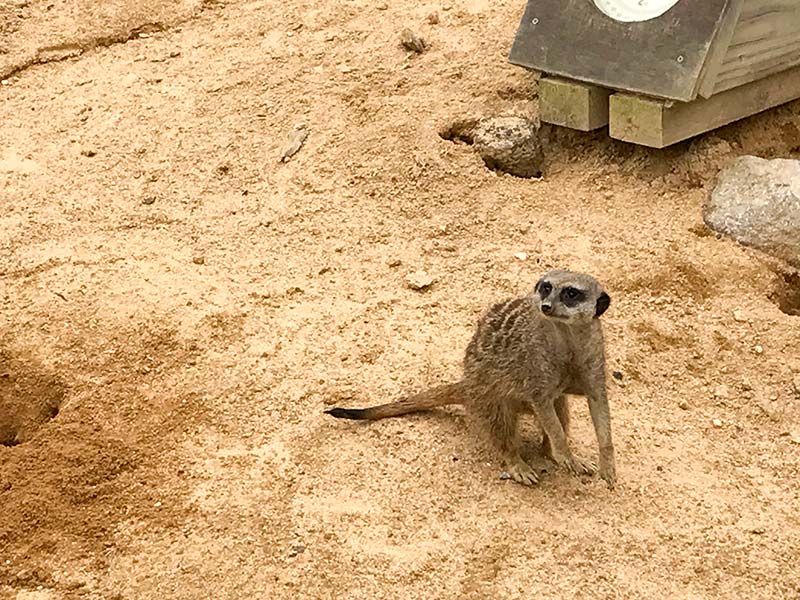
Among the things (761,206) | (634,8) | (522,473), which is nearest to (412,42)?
(634,8)

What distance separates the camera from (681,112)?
11.4 feet

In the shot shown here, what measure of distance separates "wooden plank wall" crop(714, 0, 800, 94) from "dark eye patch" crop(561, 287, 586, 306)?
1.43 metres

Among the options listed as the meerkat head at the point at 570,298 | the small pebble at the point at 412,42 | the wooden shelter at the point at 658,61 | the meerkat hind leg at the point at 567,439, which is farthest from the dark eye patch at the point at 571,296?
the small pebble at the point at 412,42

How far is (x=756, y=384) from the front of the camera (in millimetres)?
2895

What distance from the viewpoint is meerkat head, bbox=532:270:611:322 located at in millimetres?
2330

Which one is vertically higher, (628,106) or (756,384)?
(628,106)

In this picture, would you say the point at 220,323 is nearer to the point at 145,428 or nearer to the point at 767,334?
the point at 145,428

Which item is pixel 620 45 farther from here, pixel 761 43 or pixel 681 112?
pixel 761 43

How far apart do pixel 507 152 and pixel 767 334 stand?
3.79 ft

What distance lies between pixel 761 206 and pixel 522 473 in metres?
1.42

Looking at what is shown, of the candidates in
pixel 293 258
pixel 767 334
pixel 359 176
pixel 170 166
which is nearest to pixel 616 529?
pixel 767 334

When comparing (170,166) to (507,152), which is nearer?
(507,152)

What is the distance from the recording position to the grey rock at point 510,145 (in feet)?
12.2

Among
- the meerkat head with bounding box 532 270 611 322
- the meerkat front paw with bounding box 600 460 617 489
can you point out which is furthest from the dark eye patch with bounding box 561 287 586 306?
the meerkat front paw with bounding box 600 460 617 489
